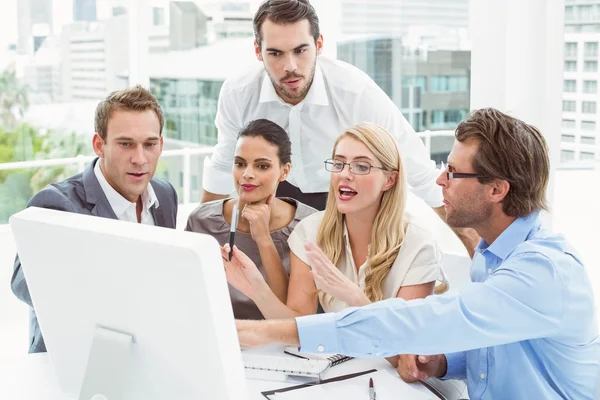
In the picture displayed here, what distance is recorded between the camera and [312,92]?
8.72ft

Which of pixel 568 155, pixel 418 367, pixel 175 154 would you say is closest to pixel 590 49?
pixel 568 155

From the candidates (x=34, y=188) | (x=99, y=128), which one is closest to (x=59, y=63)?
(x=34, y=188)

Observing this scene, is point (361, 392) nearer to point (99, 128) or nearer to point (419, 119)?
point (99, 128)

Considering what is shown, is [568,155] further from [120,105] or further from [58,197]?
[58,197]

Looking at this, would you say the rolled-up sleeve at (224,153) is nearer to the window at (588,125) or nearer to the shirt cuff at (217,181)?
the shirt cuff at (217,181)

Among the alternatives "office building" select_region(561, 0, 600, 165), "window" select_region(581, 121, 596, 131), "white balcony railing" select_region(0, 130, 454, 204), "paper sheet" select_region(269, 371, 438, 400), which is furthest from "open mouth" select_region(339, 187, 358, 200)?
"window" select_region(581, 121, 596, 131)

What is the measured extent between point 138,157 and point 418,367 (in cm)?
104

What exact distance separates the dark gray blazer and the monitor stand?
3.00ft

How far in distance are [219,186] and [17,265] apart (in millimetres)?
1019

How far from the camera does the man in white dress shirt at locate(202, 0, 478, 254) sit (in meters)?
2.51

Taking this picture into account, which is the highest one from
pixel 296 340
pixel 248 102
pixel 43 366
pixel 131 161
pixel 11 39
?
pixel 11 39

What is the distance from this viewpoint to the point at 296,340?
147 centimetres

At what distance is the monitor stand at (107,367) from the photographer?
1.07 m

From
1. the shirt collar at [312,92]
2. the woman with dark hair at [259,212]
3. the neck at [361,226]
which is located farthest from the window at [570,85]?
the neck at [361,226]
